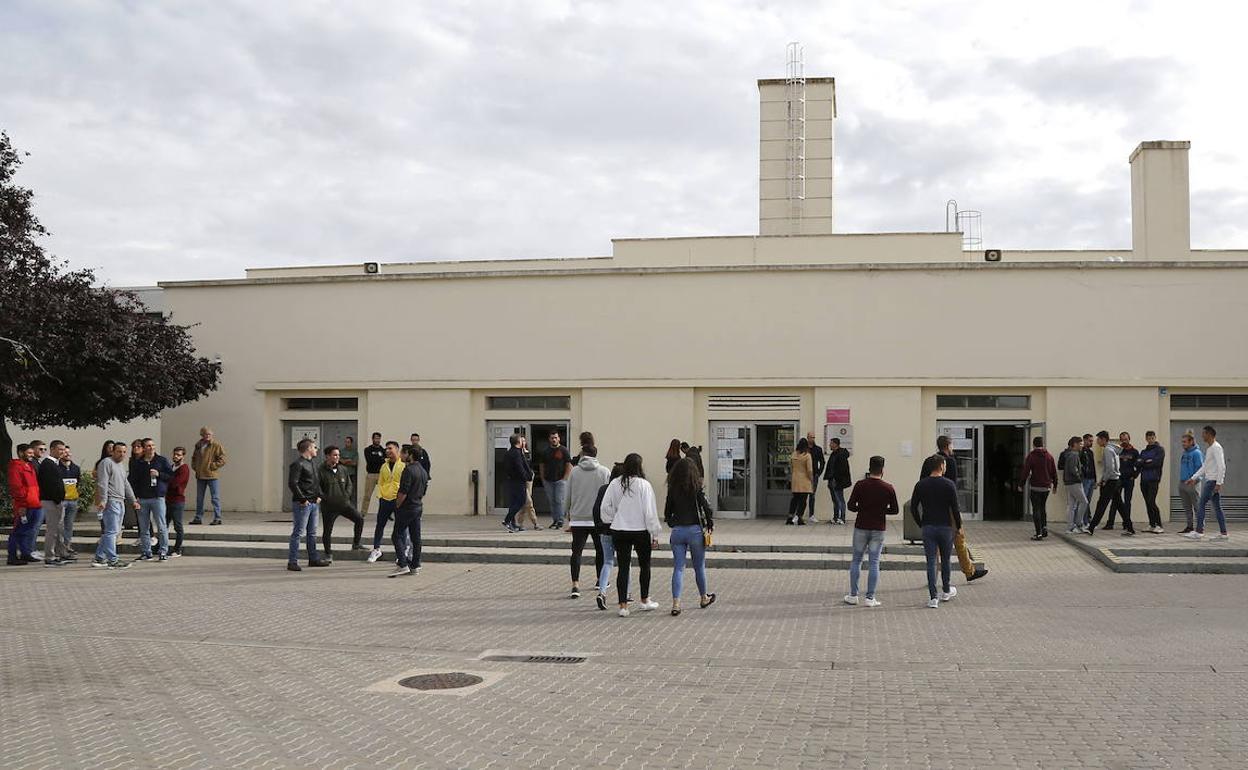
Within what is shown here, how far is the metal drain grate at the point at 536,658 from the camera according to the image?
390 inches

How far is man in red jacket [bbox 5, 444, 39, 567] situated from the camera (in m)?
16.4

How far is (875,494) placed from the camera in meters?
12.7

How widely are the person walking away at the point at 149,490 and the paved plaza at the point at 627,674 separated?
204 centimetres

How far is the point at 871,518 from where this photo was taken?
12.7 metres

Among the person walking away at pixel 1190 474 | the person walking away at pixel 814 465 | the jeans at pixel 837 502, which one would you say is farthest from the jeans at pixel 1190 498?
the person walking away at pixel 814 465

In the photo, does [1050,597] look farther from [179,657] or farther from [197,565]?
[197,565]

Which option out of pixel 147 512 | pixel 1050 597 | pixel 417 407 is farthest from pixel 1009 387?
pixel 147 512

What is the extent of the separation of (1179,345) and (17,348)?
20914 mm

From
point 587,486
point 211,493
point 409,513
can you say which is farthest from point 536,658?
point 211,493

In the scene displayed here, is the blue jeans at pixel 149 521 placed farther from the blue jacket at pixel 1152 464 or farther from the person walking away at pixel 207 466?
the blue jacket at pixel 1152 464

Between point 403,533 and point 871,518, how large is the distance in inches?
255

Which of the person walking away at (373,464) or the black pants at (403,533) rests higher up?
the person walking away at (373,464)

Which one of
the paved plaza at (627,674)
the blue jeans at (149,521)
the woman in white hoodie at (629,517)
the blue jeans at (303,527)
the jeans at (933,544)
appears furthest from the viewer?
the blue jeans at (149,521)

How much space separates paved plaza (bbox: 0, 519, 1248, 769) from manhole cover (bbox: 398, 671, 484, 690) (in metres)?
0.23
